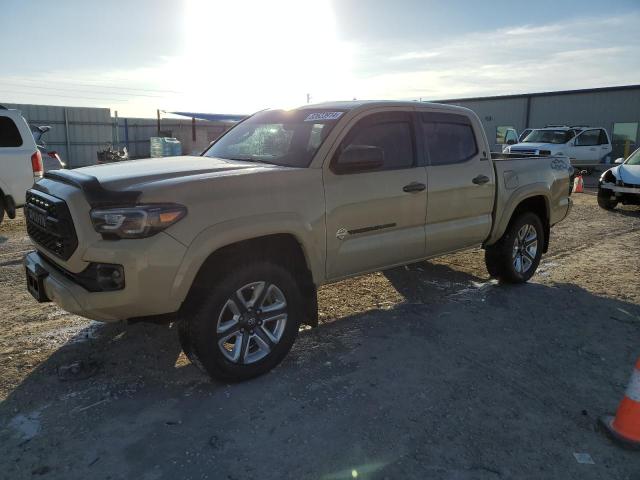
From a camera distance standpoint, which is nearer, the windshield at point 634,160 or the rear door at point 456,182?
the rear door at point 456,182

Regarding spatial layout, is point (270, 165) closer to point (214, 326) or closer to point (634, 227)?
point (214, 326)

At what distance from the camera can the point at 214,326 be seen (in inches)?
128

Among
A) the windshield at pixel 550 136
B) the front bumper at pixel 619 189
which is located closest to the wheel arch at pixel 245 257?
the front bumper at pixel 619 189

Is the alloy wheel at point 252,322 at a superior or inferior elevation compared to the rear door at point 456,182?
inferior

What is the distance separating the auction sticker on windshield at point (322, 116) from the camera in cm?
408

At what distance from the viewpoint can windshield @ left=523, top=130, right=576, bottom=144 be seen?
2012 cm

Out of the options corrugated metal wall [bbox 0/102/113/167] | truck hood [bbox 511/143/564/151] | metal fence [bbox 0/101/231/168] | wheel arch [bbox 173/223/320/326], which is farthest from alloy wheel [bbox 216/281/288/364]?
corrugated metal wall [bbox 0/102/113/167]

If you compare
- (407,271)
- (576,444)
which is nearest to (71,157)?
(407,271)

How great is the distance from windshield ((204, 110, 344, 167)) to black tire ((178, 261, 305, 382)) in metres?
0.93

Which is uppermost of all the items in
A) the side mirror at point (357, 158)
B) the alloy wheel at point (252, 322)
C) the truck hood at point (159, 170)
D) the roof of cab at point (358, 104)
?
the roof of cab at point (358, 104)

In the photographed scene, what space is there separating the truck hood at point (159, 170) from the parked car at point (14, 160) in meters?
5.44

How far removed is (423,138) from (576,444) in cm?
276

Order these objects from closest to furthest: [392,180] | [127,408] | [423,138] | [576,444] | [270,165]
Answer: [576,444] → [127,408] → [270,165] → [392,180] → [423,138]

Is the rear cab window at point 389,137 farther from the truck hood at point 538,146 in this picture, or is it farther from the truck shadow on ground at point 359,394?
the truck hood at point 538,146
